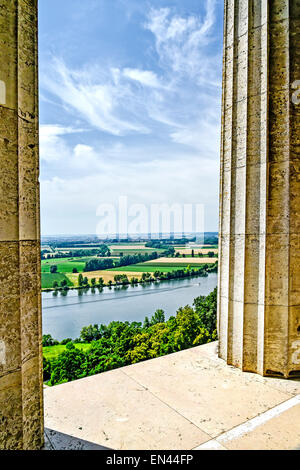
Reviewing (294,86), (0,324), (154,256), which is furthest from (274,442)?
(154,256)

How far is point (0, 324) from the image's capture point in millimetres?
2070

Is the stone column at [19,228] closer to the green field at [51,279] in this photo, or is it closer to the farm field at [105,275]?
the green field at [51,279]

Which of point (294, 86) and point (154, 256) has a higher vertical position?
point (294, 86)

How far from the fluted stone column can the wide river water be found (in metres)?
32.9

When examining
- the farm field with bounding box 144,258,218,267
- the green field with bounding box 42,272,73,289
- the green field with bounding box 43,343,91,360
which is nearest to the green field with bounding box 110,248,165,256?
the farm field with bounding box 144,258,218,267

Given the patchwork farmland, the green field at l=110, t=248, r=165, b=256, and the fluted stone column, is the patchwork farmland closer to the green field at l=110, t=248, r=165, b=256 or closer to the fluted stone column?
the green field at l=110, t=248, r=165, b=256

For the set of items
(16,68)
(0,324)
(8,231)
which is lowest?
(0,324)

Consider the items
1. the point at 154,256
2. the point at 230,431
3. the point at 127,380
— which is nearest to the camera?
the point at 230,431

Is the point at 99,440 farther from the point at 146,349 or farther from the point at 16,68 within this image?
the point at 146,349

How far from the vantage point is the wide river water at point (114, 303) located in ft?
123

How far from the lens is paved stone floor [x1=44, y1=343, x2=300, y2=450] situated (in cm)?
256

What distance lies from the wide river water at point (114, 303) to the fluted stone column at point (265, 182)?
32.9m

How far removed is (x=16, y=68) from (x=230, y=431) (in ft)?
11.7

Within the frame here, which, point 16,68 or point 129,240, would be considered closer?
point 16,68
